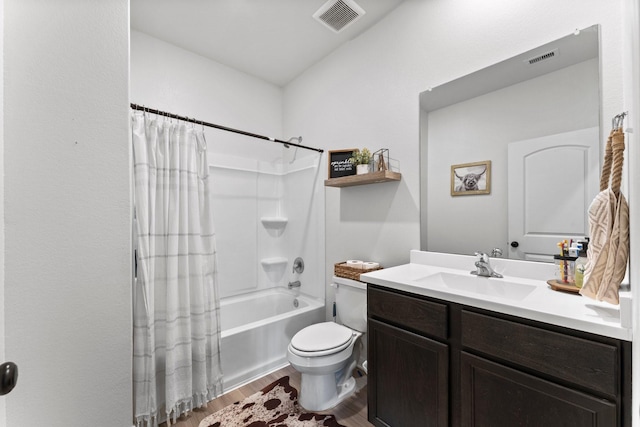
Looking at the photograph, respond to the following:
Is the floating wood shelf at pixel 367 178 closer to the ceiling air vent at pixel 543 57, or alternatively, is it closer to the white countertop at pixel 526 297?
the white countertop at pixel 526 297

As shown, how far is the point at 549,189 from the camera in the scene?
137 centimetres

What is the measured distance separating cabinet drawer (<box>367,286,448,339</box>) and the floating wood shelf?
0.80 metres

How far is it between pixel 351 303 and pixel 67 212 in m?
1.69

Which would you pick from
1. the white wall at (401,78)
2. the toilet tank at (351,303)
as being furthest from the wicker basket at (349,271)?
the white wall at (401,78)

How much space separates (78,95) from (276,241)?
2.32m

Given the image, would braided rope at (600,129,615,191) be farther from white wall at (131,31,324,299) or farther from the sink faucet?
white wall at (131,31,324,299)

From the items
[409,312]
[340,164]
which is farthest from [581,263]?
[340,164]

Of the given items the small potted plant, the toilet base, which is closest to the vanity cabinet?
the toilet base

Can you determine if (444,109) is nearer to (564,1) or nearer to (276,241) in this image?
(564,1)

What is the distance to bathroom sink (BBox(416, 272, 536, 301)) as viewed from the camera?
132cm

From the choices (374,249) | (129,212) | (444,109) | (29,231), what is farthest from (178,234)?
(444,109)

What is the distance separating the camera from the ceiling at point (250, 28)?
199 cm

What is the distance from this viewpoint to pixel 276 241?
312 centimetres

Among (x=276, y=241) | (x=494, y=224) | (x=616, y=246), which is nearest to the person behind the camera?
(x=616, y=246)
